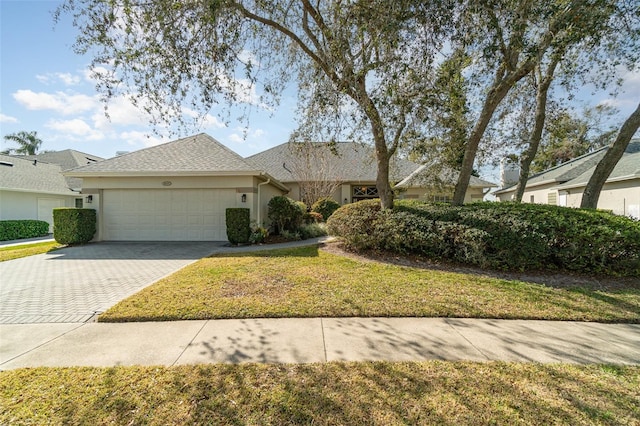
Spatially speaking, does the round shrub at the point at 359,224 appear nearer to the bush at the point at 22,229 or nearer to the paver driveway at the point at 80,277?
the paver driveway at the point at 80,277

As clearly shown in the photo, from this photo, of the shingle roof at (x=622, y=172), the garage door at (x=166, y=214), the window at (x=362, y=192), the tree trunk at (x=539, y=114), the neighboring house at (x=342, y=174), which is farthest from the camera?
the window at (x=362, y=192)

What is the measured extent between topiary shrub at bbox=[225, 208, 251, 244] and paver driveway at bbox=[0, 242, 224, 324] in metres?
0.91

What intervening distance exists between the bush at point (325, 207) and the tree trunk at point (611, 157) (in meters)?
11.7

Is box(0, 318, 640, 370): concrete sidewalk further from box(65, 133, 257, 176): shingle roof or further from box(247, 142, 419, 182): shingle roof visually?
box(247, 142, 419, 182): shingle roof

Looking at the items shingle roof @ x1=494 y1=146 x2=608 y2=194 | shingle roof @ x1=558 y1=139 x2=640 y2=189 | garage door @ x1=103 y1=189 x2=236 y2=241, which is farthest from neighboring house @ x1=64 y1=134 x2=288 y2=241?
shingle roof @ x1=494 y1=146 x2=608 y2=194

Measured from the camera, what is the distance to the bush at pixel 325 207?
17766 mm

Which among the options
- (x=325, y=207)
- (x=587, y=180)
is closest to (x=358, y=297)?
(x=325, y=207)

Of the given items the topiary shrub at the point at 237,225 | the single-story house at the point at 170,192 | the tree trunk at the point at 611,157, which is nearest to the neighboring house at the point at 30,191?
the single-story house at the point at 170,192

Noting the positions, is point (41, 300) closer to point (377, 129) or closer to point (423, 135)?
point (377, 129)

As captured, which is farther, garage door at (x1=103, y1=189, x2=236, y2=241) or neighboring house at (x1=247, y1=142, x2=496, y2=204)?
neighboring house at (x1=247, y1=142, x2=496, y2=204)

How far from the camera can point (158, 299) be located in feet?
16.4

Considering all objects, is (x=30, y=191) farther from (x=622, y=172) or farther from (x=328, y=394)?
(x=622, y=172)

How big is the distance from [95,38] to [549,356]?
917 centimetres

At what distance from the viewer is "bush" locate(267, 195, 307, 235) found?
12.9m
